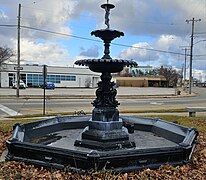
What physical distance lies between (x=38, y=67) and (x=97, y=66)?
182 feet

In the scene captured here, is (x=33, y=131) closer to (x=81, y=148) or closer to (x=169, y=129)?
(x=81, y=148)

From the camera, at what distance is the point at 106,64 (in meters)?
6.52

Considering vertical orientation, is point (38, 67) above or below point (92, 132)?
above

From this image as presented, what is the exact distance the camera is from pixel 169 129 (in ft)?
25.3

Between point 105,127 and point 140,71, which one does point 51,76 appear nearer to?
point 105,127

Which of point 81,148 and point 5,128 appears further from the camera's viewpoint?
point 5,128

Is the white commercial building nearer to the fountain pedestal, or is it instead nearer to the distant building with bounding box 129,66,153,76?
the distant building with bounding box 129,66,153,76

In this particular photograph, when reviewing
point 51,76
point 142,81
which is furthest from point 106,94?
point 142,81

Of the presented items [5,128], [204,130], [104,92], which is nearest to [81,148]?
[104,92]

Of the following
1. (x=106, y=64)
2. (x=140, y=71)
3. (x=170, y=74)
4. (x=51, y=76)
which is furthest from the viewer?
(x=140, y=71)

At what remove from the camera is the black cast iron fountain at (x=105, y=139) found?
4859mm

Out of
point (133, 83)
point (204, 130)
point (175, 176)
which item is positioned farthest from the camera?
point (133, 83)

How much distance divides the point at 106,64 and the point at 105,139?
1740 mm

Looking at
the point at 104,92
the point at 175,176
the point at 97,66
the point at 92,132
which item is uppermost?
the point at 97,66
